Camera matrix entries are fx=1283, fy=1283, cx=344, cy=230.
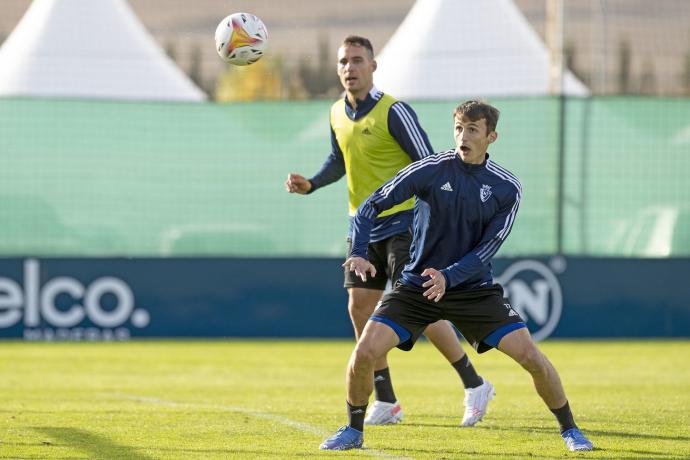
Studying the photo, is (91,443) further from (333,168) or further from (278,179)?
(278,179)

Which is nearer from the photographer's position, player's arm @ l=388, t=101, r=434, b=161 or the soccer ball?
player's arm @ l=388, t=101, r=434, b=161

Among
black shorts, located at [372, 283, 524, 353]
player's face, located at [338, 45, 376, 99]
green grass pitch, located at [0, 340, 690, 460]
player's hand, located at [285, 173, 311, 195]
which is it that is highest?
player's face, located at [338, 45, 376, 99]

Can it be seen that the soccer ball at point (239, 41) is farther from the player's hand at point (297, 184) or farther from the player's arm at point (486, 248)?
the player's arm at point (486, 248)

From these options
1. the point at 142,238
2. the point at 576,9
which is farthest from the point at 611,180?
the point at 142,238

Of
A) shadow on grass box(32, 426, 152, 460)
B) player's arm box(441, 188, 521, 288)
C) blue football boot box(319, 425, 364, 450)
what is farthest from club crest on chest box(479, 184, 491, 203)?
shadow on grass box(32, 426, 152, 460)

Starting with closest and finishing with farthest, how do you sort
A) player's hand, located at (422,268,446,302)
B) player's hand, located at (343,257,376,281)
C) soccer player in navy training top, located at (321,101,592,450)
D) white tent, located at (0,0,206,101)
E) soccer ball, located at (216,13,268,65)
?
player's hand, located at (422,268,446,302) → player's hand, located at (343,257,376,281) → soccer player in navy training top, located at (321,101,592,450) → soccer ball, located at (216,13,268,65) → white tent, located at (0,0,206,101)

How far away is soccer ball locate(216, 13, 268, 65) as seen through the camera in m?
9.62

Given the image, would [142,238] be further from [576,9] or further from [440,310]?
[440,310]

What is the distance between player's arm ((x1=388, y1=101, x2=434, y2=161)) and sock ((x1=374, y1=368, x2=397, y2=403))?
159cm

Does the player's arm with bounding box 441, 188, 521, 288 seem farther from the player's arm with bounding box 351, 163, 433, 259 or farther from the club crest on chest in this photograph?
the player's arm with bounding box 351, 163, 433, 259

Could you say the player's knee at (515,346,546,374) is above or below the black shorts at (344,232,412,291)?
below

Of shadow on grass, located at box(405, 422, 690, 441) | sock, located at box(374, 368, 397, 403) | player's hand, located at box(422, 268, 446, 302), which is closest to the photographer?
player's hand, located at box(422, 268, 446, 302)

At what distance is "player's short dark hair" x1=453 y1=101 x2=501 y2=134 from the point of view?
7.38 metres

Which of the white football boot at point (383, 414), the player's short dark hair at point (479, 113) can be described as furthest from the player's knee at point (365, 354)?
the white football boot at point (383, 414)
